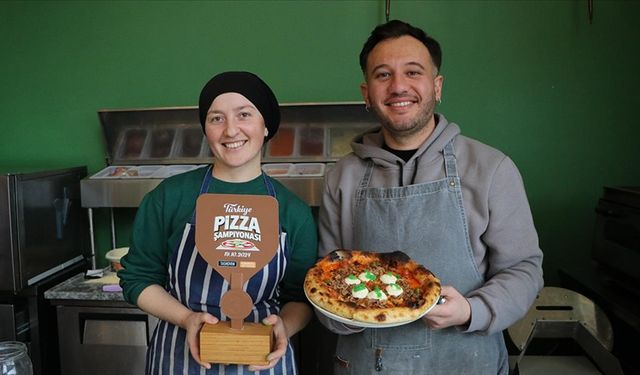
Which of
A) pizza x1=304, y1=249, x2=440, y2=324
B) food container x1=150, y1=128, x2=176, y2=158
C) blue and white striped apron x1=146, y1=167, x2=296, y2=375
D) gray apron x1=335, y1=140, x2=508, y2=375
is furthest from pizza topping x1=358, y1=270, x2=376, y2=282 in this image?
food container x1=150, y1=128, x2=176, y2=158

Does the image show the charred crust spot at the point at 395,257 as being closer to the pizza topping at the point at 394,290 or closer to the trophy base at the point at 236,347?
the pizza topping at the point at 394,290

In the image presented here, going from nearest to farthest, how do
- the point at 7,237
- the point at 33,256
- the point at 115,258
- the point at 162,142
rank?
the point at 7,237 < the point at 33,256 < the point at 115,258 < the point at 162,142

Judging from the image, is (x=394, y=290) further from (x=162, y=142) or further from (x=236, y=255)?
(x=162, y=142)

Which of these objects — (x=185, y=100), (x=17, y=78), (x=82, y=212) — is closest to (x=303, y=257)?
(x=185, y=100)

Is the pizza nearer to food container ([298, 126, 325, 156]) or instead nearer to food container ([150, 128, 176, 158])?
food container ([298, 126, 325, 156])

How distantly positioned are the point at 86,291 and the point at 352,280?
1.74 metres

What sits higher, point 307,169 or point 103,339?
point 307,169

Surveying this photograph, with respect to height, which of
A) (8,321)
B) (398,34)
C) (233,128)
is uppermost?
(398,34)

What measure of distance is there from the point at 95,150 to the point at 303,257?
2.23 m

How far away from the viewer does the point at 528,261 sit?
4.39ft

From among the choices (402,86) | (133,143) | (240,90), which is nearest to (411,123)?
(402,86)

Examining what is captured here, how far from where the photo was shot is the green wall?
2750mm

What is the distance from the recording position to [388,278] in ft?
4.15

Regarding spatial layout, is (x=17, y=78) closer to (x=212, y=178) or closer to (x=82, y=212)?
(x=82, y=212)
